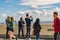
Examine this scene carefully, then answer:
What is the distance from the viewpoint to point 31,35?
16.7 m

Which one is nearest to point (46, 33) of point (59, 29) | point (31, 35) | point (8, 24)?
point (31, 35)

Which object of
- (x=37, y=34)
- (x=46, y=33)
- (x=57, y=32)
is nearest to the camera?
(x=57, y=32)

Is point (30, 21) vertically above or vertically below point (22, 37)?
above

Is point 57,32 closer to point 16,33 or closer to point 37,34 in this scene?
point 37,34

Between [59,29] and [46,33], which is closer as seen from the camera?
[59,29]

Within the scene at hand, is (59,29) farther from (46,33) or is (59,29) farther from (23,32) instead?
(46,33)

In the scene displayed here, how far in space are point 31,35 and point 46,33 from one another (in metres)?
2.29

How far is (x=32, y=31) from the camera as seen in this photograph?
16078 mm

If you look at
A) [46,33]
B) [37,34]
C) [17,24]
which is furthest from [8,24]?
[46,33]

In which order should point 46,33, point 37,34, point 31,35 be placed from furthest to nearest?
point 46,33 < point 31,35 < point 37,34

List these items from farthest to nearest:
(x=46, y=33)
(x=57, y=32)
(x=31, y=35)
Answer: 1. (x=46, y=33)
2. (x=31, y=35)
3. (x=57, y=32)

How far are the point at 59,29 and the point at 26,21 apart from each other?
3.02 meters

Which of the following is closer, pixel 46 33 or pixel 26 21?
pixel 26 21

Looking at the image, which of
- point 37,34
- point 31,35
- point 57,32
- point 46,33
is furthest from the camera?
point 46,33
